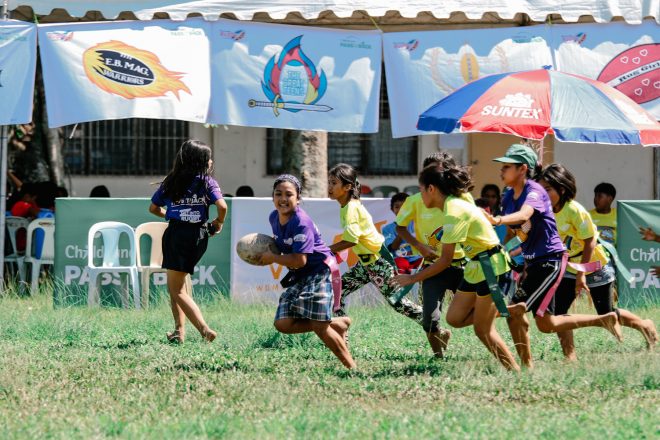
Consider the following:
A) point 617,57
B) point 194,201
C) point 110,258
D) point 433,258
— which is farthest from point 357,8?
point 433,258

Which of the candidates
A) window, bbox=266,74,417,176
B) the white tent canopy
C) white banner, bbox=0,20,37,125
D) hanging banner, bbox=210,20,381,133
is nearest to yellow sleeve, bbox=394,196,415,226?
hanging banner, bbox=210,20,381,133

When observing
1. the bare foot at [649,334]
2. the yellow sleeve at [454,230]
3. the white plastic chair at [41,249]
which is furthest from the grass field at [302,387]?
the white plastic chair at [41,249]

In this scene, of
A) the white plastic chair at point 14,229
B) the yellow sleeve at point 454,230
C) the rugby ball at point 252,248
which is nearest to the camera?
the yellow sleeve at point 454,230

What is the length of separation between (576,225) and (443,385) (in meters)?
1.92

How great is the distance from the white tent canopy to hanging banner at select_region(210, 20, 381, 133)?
242mm

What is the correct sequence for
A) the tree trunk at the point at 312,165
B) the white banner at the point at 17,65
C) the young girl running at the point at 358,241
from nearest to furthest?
the young girl running at the point at 358,241, the white banner at the point at 17,65, the tree trunk at the point at 312,165

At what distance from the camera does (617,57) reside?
39.4 feet

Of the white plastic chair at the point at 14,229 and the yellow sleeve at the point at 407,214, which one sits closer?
the yellow sleeve at the point at 407,214

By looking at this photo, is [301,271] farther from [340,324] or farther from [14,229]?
[14,229]

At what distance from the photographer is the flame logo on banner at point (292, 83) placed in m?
11.7

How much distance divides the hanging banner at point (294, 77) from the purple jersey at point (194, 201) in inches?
116

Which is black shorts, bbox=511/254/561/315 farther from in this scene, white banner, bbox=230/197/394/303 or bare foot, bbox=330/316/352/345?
white banner, bbox=230/197/394/303

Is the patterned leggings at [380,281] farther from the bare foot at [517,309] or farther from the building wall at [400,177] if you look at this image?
the building wall at [400,177]

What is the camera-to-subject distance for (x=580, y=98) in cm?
1020
